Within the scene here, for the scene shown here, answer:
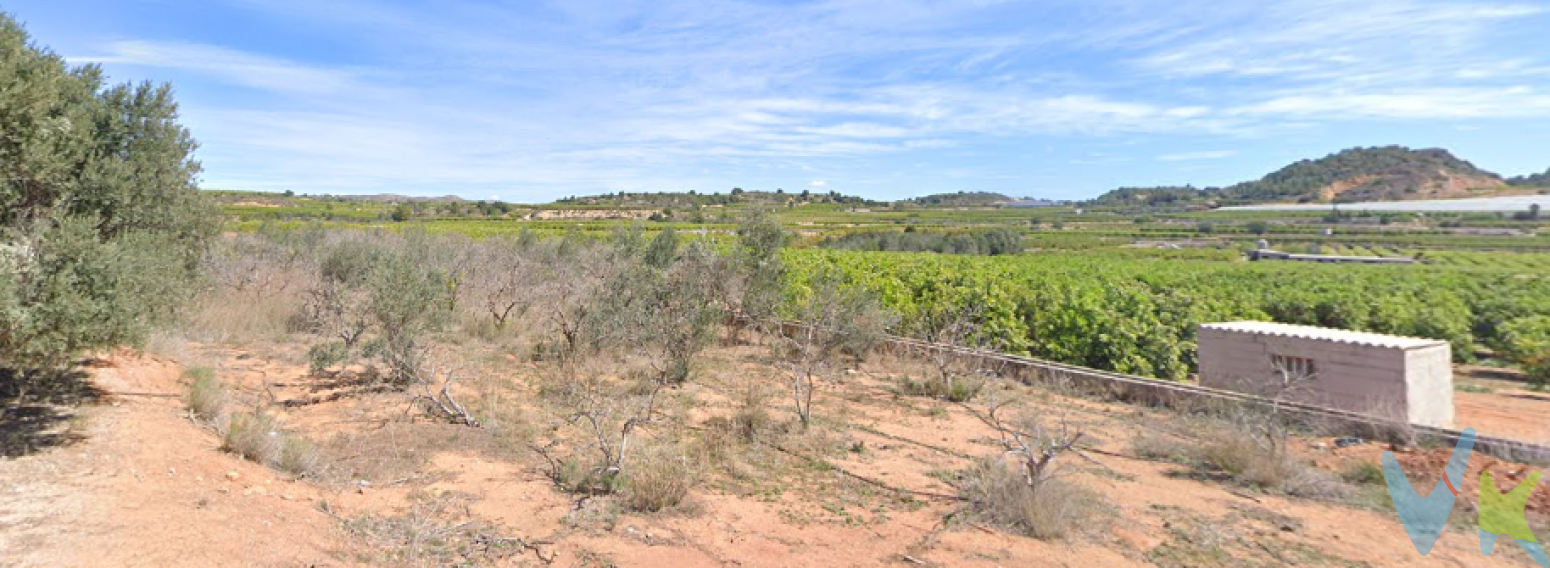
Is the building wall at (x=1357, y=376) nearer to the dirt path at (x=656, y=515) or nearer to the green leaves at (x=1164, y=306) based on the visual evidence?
the dirt path at (x=656, y=515)

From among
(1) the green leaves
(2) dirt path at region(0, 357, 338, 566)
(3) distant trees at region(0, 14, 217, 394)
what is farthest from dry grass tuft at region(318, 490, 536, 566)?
(1) the green leaves

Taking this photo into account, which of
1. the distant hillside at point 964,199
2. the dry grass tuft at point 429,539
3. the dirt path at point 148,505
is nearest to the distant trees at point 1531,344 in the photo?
the dry grass tuft at point 429,539

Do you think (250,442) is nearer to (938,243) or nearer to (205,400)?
(205,400)

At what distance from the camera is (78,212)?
6.05 metres

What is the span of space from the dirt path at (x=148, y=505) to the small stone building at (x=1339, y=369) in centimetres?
865

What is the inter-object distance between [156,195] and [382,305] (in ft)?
8.16

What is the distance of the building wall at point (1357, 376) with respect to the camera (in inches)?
269

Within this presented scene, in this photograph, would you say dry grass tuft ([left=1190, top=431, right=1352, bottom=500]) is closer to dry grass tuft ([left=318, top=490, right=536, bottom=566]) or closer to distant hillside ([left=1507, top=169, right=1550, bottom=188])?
dry grass tuft ([left=318, top=490, right=536, bottom=566])

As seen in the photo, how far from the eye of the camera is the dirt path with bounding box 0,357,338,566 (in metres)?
3.81

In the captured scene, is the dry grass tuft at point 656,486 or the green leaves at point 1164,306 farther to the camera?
the green leaves at point 1164,306

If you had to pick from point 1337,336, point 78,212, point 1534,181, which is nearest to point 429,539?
point 78,212

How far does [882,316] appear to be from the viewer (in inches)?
460

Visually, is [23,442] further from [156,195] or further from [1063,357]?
[1063,357]

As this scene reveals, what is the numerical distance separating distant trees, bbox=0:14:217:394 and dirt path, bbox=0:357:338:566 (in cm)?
77
